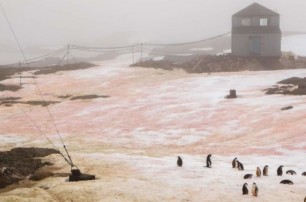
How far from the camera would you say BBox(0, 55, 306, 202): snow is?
653 inches

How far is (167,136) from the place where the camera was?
1236 inches

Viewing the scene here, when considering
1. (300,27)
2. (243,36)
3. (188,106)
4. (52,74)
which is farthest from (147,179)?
(300,27)

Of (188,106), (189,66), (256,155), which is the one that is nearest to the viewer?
(256,155)

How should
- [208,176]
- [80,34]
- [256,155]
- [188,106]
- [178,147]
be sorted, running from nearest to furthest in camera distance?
[208,176] → [256,155] → [178,147] → [188,106] → [80,34]

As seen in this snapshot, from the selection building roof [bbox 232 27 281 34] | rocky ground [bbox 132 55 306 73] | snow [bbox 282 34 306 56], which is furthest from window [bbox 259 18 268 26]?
snow [bbox 282 34 306 56]

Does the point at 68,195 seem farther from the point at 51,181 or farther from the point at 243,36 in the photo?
the point at 243,36

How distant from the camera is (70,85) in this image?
194ft

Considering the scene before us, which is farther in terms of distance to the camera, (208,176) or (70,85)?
(70,85)

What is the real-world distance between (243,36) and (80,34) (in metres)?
132

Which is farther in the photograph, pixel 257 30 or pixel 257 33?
pixel 257 30

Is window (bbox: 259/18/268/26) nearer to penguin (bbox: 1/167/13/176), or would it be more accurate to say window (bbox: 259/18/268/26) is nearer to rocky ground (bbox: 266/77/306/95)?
rocky ground (bbox: 266/77/306/95)

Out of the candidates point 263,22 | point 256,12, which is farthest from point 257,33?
point 256,12

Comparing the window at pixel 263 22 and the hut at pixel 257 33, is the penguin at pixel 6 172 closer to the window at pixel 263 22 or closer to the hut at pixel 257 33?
the hut at pixel 257 33

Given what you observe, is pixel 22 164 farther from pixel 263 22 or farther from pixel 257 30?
pixel 263 22
